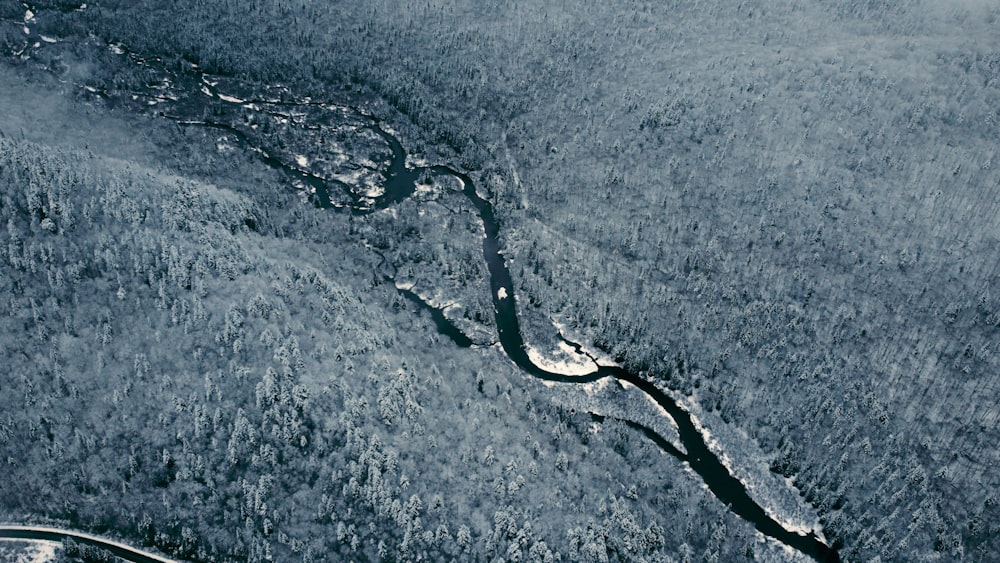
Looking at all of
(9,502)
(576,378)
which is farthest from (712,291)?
(9,502)

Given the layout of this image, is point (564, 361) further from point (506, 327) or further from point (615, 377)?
point (506, 327)

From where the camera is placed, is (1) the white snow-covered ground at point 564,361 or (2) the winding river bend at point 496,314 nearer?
(2) the winding river bend at point 496,314

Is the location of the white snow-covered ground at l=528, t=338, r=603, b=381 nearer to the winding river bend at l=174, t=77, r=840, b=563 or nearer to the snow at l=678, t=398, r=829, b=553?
the winding river bend at l=174, t=77, r=840, b=563

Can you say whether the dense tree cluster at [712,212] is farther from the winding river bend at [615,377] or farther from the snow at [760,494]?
the winding river bend at [615,377]

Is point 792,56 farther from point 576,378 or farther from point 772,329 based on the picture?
point 576,378

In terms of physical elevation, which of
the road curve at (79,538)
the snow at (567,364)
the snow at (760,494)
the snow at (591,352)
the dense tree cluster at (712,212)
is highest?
the dense tree cluster at (712,212)

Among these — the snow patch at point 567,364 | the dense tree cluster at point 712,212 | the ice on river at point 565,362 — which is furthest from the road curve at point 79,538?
the ice on river at point 565,362

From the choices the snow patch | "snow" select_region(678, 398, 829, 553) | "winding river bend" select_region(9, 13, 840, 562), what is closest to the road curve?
"winding river bend" select_region(9, 13, 840, 562)

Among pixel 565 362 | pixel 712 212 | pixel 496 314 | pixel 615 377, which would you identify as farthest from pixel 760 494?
pixel 712 212
